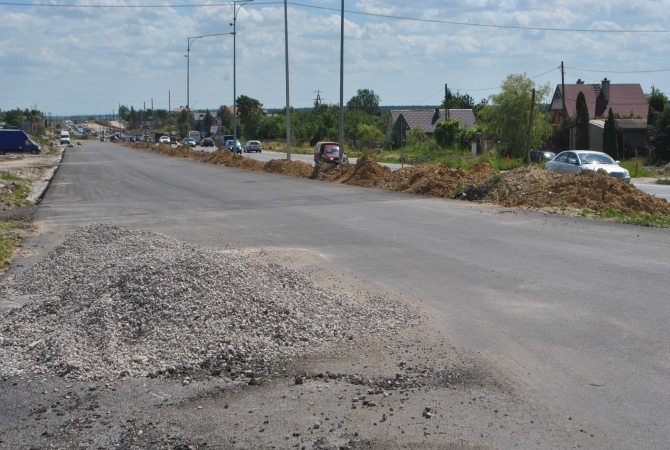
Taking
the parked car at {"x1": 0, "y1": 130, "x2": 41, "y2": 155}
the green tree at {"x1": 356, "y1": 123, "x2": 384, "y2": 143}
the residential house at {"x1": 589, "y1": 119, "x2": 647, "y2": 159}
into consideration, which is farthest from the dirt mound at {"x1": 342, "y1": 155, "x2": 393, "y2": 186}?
the green tree at {"x1": 356, "y1": 123, "x2": 384, "y2": 143}

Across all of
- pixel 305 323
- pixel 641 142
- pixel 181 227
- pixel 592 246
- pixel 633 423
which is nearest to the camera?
pixel 633 423

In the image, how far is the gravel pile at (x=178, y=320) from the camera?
21.9 feet

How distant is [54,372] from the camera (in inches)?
257

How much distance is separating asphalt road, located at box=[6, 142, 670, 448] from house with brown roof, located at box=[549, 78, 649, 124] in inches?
2405

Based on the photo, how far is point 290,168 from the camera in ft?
Result: 137

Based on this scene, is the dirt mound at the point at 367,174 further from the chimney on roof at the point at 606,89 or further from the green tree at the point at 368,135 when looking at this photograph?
the green tree at the point at 368,135

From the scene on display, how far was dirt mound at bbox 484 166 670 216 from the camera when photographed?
61.2 feet

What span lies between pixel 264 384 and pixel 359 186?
24.8 meters

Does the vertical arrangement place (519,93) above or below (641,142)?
above

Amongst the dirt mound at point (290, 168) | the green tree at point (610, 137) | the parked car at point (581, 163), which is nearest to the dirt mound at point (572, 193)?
A: the parked car at point (581, 163)

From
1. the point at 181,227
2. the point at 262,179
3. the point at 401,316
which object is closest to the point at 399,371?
the point at 401,316

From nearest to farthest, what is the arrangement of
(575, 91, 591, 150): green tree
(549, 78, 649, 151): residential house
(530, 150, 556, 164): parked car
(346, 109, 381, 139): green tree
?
(530, 150, 556, 164): parked car, (575, 91, 591, 150): green tree, (549, 78, 649, 151): residential house, (346, 109, 381, 139): green tree

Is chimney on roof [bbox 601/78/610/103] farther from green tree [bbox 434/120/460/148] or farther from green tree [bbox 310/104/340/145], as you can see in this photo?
green tree [bbox 310/104/340/145]

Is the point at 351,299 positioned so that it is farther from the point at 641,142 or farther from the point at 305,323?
the point at 641,142
